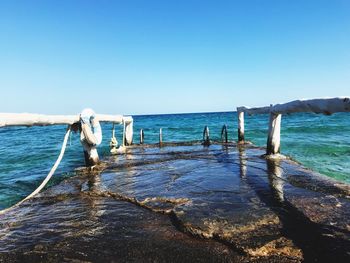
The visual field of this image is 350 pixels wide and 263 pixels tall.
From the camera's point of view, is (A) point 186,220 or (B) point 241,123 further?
(B) point 241,123

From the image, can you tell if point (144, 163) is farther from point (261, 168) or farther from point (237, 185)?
point (237, 185)

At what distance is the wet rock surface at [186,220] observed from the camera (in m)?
2.51

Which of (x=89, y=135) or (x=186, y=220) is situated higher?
(x=89, y=135)

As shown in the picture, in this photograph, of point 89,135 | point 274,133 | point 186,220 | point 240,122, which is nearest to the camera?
point 186,220

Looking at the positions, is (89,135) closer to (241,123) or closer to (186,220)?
(186,220)

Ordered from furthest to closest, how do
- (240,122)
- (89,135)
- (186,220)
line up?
1. (240,122)
2. (89,135)
3. (186,220)

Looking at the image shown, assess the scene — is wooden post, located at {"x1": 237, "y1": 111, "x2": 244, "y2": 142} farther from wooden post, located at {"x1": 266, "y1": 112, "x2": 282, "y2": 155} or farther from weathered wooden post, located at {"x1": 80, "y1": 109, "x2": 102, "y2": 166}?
weathered wooden post, located at {"x1": 80, "y1": 109, "x2": 102, "y2": 166}

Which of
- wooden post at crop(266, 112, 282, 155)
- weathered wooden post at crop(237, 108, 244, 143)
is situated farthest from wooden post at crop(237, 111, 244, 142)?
wooden post at crop(266, 112, 282, 155)

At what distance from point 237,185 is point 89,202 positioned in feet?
6.78

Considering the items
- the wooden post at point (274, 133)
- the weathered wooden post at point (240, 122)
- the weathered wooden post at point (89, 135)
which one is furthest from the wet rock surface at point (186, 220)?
the weathered wooden post at point (240, 122)

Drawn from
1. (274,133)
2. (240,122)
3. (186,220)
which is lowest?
(186,220)

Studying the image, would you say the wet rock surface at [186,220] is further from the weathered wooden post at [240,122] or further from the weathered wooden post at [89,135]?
the weathered wooden post at [240,122]

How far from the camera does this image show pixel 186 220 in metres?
3.15

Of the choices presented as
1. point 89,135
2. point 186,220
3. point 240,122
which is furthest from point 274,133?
point 186,220
